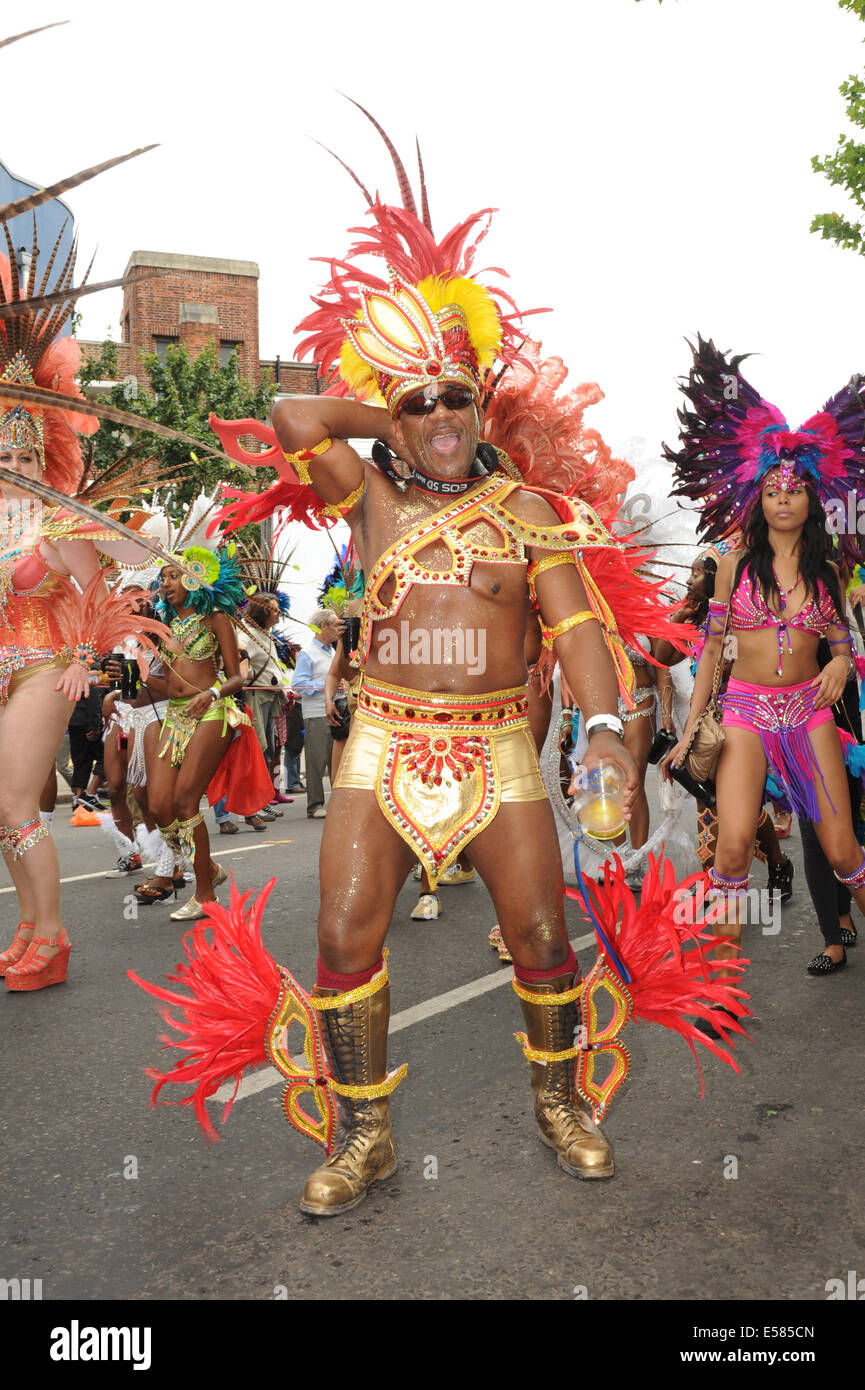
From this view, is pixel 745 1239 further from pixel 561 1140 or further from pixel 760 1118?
pixel 760 1118

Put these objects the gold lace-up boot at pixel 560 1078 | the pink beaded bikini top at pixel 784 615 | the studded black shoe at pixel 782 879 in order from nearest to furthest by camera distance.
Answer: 1. the gold lace-up boot at pixel 560 1078
2. the pink beaded bikini top at pixel 784 615
3. the studded black shoe at pixel 782 879

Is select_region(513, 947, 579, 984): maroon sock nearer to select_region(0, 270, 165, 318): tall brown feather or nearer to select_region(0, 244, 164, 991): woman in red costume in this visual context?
select_region(0, 270, 165, 318): tall brown feather

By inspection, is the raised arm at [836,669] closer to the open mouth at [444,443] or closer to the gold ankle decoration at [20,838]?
the open mouth at [444,443]

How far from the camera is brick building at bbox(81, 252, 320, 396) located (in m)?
25.4

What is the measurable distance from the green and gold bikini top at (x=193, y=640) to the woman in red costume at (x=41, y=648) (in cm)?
148

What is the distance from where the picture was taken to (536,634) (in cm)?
470

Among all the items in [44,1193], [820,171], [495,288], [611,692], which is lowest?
[44,1193]

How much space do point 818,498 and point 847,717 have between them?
928mm

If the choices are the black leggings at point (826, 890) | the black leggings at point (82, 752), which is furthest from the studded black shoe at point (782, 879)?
the black leggings at point (82, 752)

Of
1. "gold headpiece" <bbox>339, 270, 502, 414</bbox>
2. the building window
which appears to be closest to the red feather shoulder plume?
"gold headpiece" <bbox>339, 270, 502, 414</bbox>

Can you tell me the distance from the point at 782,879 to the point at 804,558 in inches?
92.0

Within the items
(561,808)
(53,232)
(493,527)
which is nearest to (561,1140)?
(493,527)

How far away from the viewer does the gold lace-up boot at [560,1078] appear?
9.86 feet

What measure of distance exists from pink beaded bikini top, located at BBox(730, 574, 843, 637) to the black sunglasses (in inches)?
80.6
